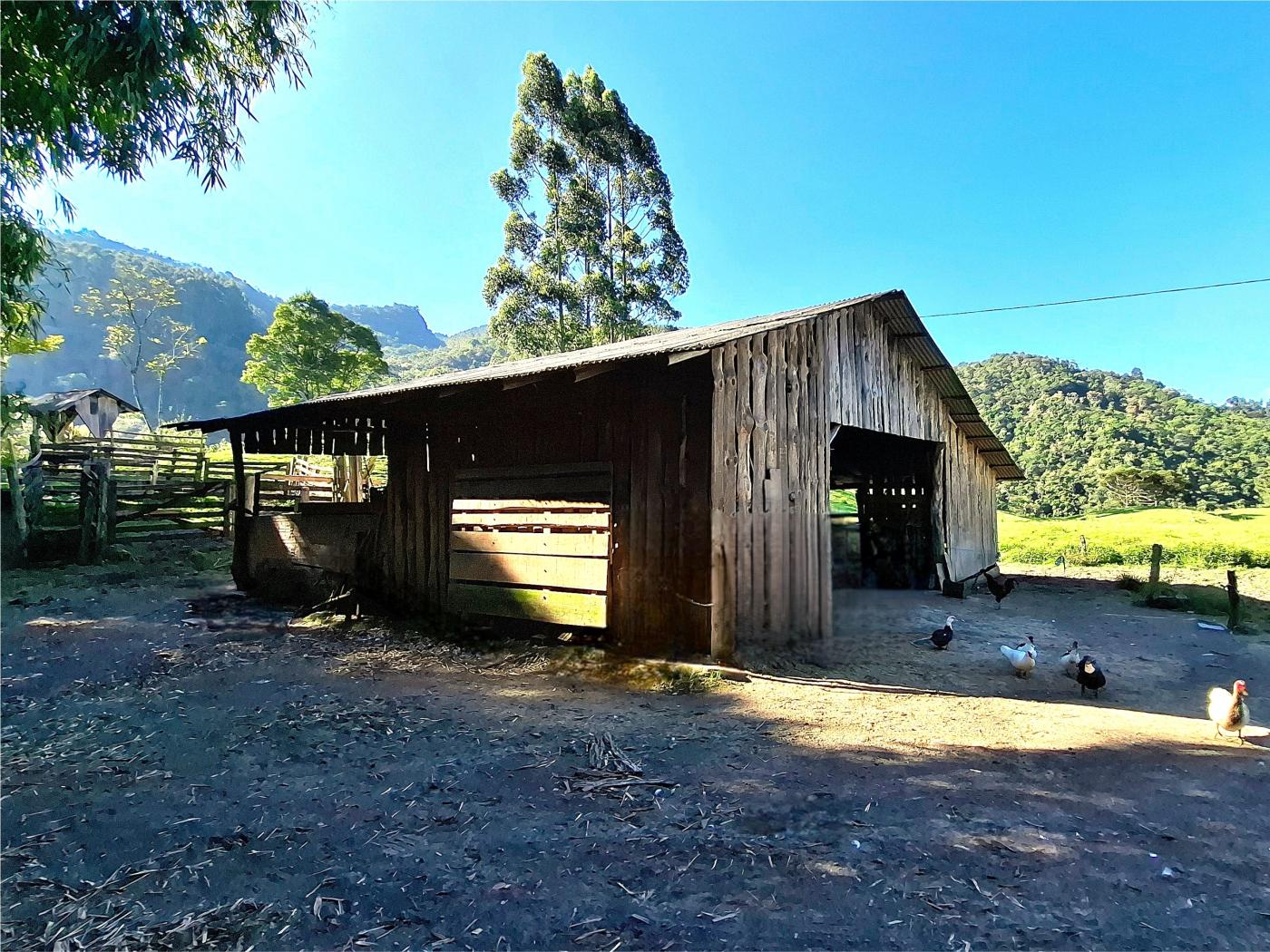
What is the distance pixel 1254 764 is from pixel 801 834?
3.76 metres

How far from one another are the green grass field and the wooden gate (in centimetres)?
1987

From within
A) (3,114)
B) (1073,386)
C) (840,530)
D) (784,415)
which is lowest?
(840,530)

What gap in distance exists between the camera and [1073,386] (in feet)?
165

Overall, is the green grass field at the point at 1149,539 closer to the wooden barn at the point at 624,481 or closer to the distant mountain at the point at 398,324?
the wooden barn at the point at 624,481

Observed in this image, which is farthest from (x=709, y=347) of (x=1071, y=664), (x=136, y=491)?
(x=136, y=491)

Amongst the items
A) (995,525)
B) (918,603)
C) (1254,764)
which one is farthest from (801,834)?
(995,525)

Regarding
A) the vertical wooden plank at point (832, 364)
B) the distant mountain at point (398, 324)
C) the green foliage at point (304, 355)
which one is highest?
the distant mountain at point (398, 324)

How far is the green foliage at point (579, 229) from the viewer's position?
27.5 m

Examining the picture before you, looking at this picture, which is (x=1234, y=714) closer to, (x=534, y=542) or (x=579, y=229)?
(x=534, y=542)

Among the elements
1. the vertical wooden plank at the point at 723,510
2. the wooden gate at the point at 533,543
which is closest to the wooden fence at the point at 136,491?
the wooden gate at the point at 533,543

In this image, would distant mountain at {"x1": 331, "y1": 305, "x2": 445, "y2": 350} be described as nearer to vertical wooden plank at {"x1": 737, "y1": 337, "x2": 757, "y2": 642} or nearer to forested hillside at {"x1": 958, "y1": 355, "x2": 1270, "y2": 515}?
forested hillside at {"x1": 958, "y1": 355, "x2": 1270, "y2": 515}

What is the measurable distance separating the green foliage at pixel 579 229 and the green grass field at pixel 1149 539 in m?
17.1

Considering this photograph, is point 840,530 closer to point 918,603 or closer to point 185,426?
point 918,603

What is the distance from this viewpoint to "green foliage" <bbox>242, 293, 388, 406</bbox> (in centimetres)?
3272
